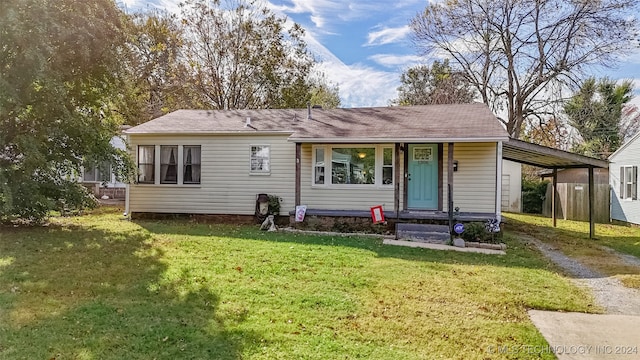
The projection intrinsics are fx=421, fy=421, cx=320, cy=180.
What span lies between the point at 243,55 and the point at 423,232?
16.6 metres

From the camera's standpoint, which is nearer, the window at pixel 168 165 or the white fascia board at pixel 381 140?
the white fascia board at pixel 381 140

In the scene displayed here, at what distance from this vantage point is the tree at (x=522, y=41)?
Result: 1945 centimetres

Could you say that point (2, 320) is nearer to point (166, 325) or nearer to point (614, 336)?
point (166, 325)

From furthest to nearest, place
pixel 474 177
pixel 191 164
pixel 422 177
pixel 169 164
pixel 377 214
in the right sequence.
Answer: pixel 169 164
pixel 191 164
pixel 422 177
pixel 474 177
pixel 377 214

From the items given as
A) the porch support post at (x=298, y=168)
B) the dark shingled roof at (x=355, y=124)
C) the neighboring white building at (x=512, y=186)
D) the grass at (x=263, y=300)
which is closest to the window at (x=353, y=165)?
the dark shingled roof at (x=355, y=124)

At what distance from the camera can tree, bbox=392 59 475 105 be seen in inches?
987

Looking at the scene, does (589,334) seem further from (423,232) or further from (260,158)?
(260,158)

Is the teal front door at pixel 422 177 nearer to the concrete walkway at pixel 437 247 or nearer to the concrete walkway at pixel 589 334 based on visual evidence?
the concrete walkway at pixel 437 247

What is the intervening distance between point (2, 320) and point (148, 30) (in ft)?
71.7

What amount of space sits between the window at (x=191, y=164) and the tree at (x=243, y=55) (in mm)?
11435

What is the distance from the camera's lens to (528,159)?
13.4m

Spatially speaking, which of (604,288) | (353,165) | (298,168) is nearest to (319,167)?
(298,168)

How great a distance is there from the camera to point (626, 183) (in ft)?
48.6

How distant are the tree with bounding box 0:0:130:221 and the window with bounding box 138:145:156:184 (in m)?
2.10
